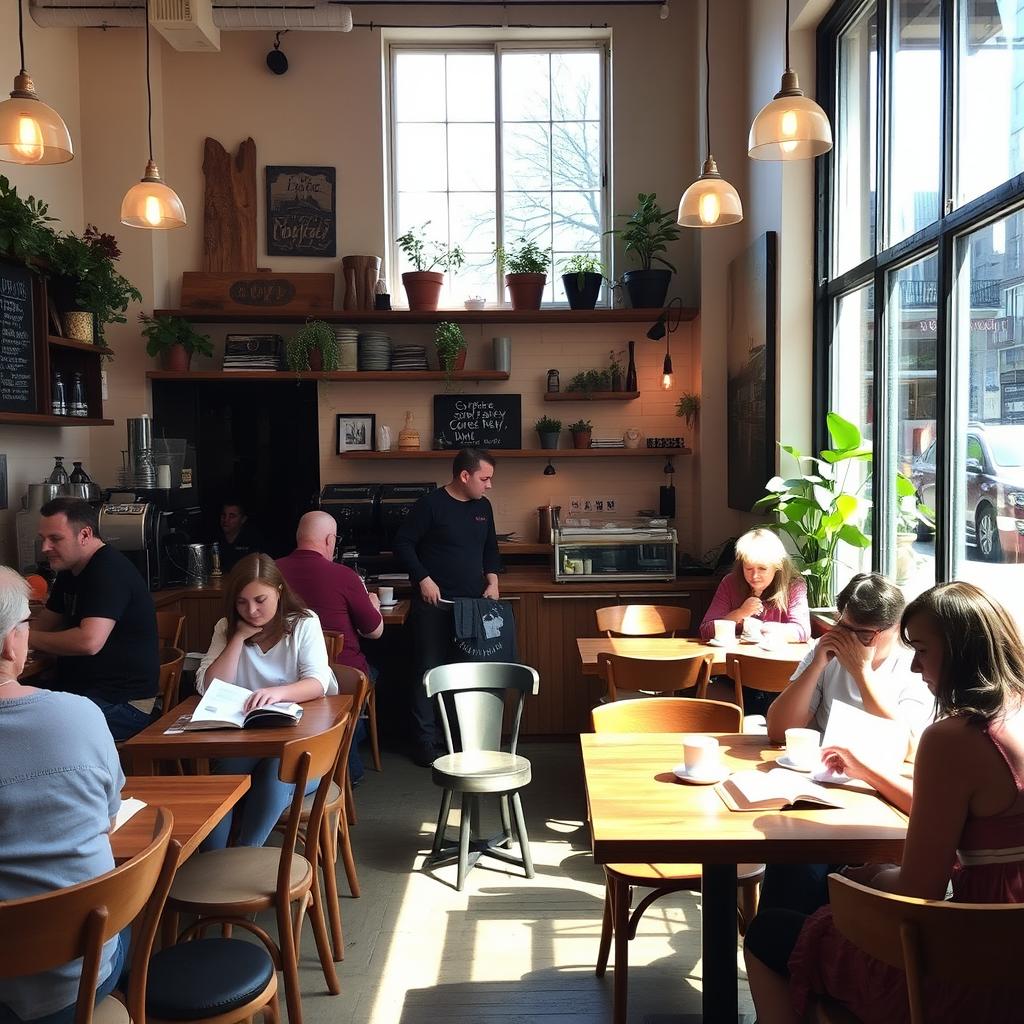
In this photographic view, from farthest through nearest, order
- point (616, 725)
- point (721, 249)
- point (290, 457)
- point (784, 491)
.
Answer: point (290, 457), point (721, 249), point (784, 491), point (616, 725)

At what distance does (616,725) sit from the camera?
3.16 metres

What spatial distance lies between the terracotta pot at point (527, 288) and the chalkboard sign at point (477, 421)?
60cm

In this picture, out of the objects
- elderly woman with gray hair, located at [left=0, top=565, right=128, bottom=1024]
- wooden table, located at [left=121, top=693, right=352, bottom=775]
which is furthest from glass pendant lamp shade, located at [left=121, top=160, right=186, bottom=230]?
elderly woman with gray hair, located at [left=0, top=565, right=128, bottom=1024]

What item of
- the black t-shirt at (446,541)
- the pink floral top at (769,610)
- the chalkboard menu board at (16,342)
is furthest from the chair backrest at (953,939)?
the chalkboard menu board at (16,342)

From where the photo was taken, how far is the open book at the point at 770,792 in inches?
92.2

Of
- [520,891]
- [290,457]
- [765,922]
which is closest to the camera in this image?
[765,922]

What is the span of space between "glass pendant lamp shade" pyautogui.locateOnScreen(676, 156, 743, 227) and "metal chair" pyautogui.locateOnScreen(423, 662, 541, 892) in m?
1.98

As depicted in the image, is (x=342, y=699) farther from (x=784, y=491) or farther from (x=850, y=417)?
(x=850, y=417)

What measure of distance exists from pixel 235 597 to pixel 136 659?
0.71 metres

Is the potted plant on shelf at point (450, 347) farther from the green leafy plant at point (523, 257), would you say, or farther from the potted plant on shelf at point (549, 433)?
the potted plant on shelf at point (549, 433)

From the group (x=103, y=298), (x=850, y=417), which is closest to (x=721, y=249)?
(x=850, y=417)

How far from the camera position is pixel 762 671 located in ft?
13.0

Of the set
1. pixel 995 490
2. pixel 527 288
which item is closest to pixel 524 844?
pixel 995 490

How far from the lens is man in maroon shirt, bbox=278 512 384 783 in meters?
4.62
